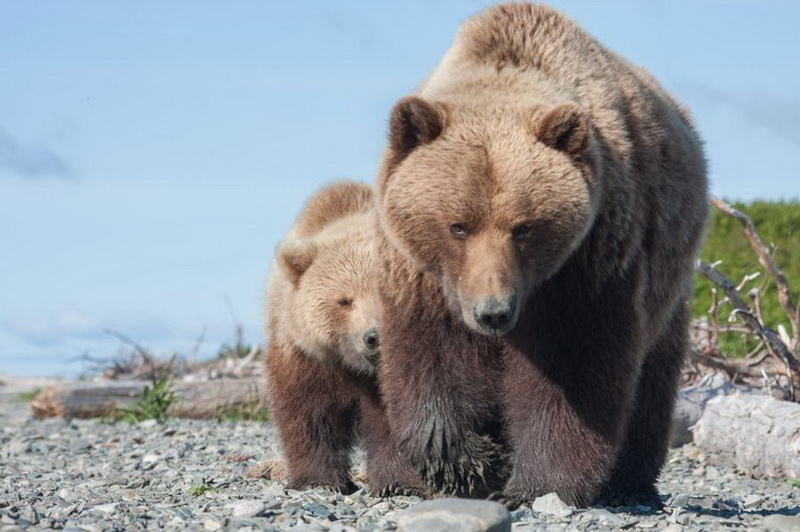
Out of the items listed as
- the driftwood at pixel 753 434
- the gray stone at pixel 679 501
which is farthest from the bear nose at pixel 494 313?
the driftwood at pixel 753 434

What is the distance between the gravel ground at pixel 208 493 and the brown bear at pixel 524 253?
1.39 ft

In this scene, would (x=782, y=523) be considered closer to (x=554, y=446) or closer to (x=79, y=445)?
(x=554, y=446)

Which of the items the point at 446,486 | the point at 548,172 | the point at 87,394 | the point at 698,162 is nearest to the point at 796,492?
the point at 698,162

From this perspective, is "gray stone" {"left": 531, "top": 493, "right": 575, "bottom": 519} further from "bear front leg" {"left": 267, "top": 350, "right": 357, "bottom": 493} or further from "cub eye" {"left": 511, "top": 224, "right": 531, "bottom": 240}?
"bear front leg" {"left": 267, "top": 350, "right": 357, "bottom": 493}

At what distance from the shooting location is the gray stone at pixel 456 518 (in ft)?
15.8

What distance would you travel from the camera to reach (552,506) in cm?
600

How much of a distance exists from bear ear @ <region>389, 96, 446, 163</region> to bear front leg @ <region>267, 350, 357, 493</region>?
7.20 feet

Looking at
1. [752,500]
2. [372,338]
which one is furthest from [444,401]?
[752,500]

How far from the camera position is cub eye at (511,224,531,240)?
5.52m

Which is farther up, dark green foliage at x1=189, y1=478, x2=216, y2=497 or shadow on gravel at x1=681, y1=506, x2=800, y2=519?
shadow on gravel at x1=681, y1=506, x2=800, y2=519

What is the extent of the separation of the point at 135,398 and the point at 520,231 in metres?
8.78

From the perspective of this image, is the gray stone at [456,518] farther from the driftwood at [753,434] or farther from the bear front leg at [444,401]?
the driftwood at [753,434]

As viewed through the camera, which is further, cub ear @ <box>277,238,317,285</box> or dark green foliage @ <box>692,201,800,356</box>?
dark green foliage @ <box>692,201,800,356</box>

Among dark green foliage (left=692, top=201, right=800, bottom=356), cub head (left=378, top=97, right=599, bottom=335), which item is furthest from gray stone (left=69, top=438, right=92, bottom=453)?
dark green foliage (left=692, top=201, right=800, bottom=356)
